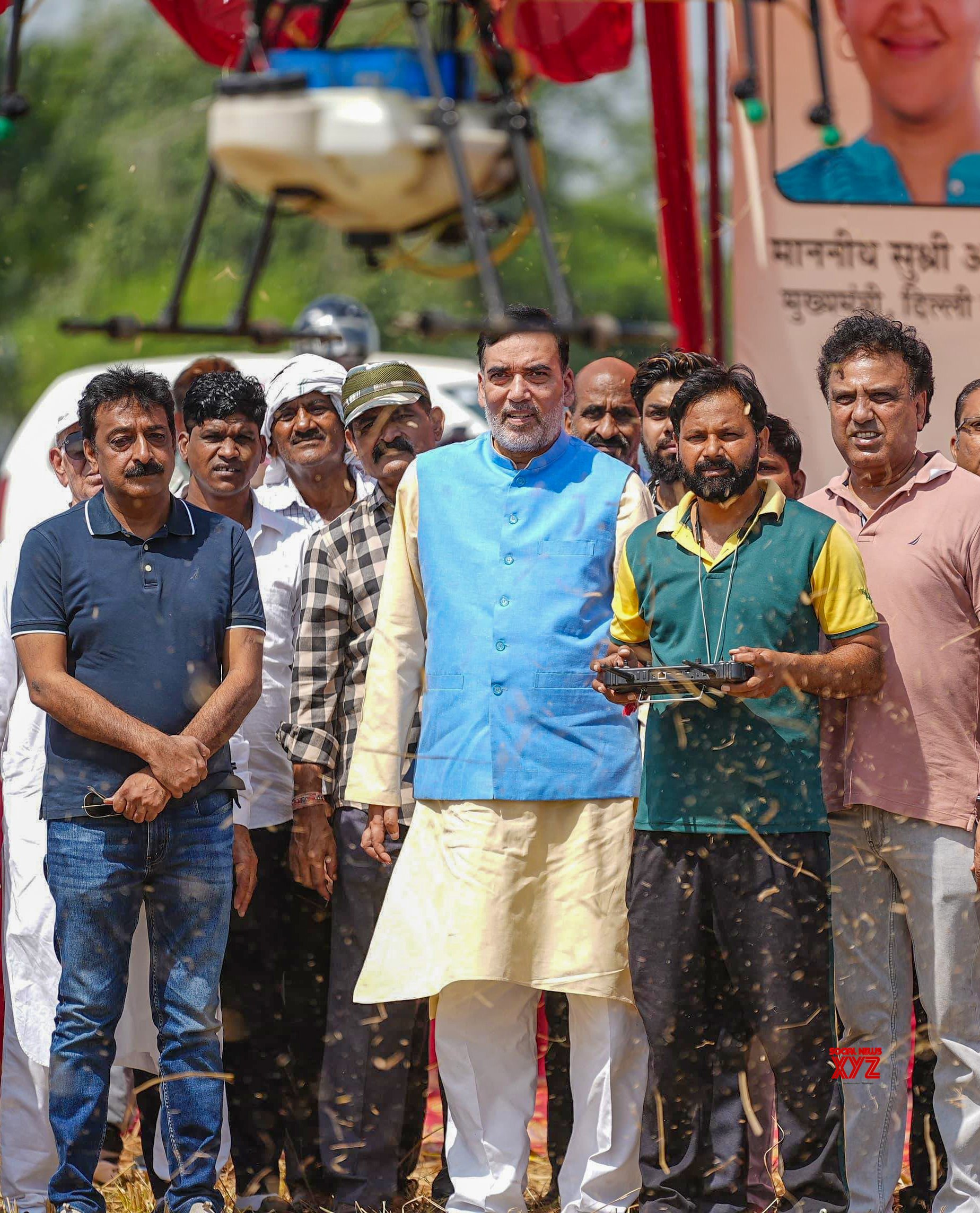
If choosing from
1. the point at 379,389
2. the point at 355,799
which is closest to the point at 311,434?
the point at 379,389

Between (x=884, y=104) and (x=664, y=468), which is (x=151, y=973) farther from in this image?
(x=884, y=104)

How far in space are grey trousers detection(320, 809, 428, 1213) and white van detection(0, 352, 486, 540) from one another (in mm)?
3717

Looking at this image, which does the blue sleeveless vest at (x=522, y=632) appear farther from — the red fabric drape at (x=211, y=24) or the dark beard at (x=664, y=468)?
the red fabric drape at (x=211, y=24)

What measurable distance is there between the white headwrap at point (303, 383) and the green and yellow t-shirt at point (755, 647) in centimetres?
151

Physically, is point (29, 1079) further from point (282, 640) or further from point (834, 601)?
point (834, 601)

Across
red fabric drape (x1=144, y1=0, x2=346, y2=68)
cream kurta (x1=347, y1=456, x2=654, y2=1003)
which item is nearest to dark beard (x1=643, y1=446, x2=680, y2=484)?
cream kurta (x1=347, y1=456, x2=654, y2=1003)

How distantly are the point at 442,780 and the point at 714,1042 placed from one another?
90 cm

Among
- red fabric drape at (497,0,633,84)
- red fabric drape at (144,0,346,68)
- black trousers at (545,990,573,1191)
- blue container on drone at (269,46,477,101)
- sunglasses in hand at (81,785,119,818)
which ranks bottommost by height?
black trousers at (545,990,573,1191)

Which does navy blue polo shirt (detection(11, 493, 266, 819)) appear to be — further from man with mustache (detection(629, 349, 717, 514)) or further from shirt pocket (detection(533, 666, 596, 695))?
man with mustache (detection(629, 349, 717, 514))

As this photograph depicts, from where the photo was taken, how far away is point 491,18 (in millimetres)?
3070

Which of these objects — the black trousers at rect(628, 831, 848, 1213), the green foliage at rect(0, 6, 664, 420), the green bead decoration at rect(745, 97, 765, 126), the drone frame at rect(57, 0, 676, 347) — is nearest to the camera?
the drone frame at rect(57, 0, 676, 347)

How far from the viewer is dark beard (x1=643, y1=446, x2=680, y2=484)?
5.27 m

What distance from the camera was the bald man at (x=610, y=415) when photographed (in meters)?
5.68

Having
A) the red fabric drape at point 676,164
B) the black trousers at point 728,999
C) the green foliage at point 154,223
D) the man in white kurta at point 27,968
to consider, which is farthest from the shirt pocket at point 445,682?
the green foliage at point 154,223
